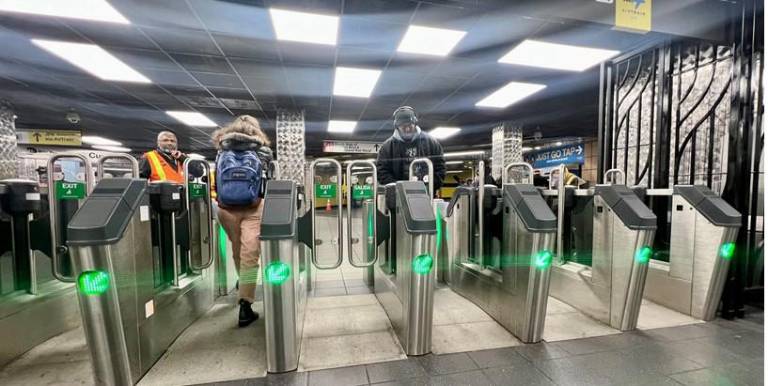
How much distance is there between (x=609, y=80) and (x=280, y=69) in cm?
432

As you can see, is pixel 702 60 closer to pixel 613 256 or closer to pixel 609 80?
pixel 609 80

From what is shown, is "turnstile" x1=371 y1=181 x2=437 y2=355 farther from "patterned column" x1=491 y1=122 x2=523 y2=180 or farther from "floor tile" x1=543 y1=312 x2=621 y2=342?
"patterned column" x1=491 y1=122 x2=523 y2=180

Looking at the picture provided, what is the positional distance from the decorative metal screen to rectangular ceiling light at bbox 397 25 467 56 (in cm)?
188

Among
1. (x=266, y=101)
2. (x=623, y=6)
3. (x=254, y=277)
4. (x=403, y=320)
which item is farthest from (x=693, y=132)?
(x=266, y=101)

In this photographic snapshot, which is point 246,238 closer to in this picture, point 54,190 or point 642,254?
point 54,190

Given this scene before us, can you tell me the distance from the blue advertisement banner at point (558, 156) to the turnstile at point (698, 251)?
814 centimetres

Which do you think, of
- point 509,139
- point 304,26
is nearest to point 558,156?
point 509,139

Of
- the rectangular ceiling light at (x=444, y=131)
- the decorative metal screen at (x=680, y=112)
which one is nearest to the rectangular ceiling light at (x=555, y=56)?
the decorative metal screen at (x=680, y=112)

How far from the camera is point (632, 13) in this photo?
7.16ft

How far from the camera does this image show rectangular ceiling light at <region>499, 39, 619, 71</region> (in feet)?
13.3

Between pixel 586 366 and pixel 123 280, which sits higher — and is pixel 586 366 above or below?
below

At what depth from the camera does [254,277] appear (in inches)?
88.2

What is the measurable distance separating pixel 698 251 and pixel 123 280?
3773mm

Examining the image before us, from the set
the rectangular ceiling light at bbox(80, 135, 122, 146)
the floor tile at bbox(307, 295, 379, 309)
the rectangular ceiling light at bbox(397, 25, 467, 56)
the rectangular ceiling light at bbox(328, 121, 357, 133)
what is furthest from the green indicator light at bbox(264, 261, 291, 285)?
the rectangular ceiling light at bbox(80, 135, 122, 146)
